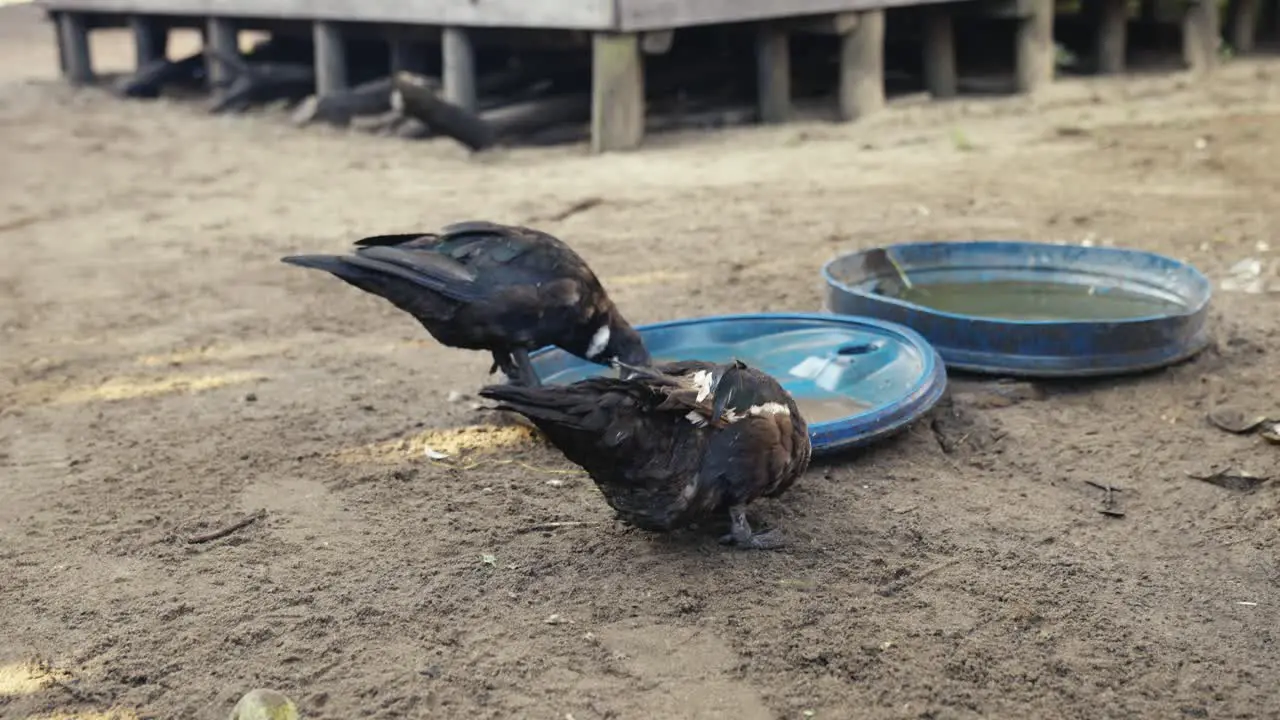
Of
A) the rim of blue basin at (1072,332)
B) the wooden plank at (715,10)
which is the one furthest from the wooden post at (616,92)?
the rim of blue basin at (1072,332)

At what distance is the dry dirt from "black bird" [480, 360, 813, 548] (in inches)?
6.9

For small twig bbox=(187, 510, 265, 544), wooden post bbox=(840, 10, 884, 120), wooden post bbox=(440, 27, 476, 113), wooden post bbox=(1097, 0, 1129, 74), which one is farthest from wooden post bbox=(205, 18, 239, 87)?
small twig bbox=(187, 510, 265, 544)

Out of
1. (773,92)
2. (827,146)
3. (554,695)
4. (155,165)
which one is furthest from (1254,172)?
(155,165)

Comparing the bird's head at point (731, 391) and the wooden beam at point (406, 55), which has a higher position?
the wooden beam at point (406, 55)

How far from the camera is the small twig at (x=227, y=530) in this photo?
367cm

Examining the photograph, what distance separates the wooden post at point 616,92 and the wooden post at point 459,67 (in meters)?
1.27

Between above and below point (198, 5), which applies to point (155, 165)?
below

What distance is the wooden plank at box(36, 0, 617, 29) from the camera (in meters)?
9.07

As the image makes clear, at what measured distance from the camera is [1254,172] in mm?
7898

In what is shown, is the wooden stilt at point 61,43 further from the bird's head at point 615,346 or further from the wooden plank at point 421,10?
the bird's head at point 615,346

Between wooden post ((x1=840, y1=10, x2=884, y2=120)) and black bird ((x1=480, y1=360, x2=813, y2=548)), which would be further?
wooden post ((x1=840, y1=10, x2=884, y2=120))

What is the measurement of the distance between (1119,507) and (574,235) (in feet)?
12.9

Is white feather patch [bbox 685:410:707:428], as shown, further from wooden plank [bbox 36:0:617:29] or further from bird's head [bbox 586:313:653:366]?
wooden plank [bbox 36:0:617:29]

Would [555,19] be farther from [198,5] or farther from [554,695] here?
[554,695]
